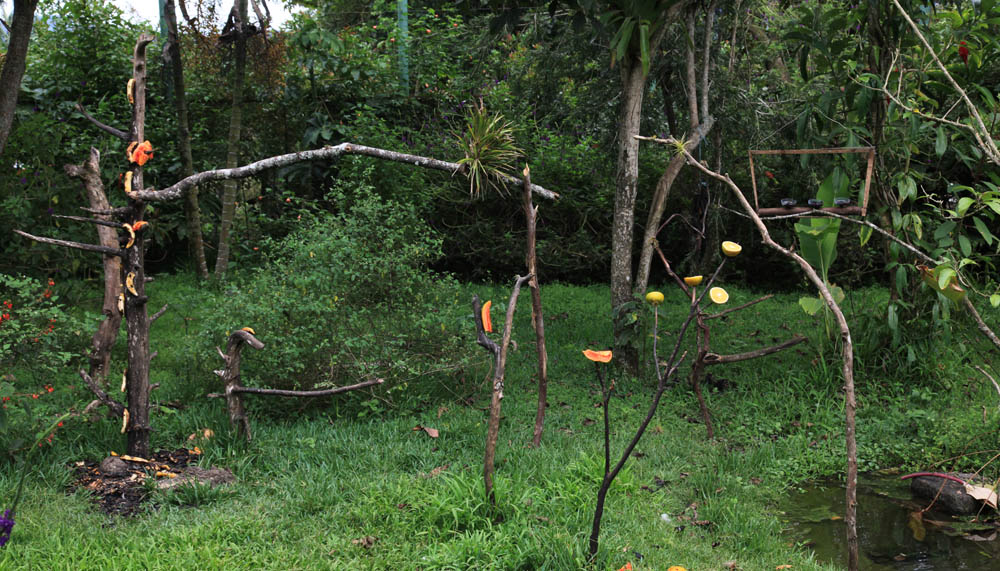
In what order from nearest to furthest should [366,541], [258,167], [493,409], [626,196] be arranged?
[366,541] → [493,409] → [258,167] → [626,196]

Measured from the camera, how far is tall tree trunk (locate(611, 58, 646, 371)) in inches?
204

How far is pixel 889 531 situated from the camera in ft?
11.9

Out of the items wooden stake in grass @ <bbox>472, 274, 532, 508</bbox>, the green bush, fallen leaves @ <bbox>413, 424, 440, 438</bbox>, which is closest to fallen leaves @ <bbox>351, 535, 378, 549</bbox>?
wooden stake in grass @ <bbox>472, 274, 532, 508</bbox>

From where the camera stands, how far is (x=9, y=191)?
681 centimetres

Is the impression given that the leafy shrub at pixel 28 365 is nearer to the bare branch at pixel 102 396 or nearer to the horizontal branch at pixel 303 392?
the bare branch at pixel 102 396

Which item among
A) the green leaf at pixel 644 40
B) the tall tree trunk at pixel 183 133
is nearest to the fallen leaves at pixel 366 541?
the green leaf at pixel 644 40

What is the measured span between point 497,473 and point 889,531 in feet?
6.61

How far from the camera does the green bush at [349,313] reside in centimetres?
463

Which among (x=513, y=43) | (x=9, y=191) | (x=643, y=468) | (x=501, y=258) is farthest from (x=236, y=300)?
(x=513, y=43)

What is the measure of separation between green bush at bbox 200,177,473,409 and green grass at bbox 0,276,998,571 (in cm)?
20

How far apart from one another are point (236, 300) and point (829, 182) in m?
4.04

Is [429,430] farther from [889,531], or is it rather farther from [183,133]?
[183,133]

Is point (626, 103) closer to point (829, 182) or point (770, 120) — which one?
point (829, 182)

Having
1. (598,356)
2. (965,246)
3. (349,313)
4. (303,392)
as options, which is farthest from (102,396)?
(965,246)
